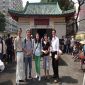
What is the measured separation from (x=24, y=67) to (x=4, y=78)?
1566 millimetres

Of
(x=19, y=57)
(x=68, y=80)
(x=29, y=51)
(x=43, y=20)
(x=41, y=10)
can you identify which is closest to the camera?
(x=19, y=57)

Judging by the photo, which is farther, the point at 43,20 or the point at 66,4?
the point at 66,4

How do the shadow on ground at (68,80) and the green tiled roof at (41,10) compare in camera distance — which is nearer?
the shadow on ground at (68,80)

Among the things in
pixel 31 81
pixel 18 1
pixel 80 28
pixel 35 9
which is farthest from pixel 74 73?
pixel 18 1

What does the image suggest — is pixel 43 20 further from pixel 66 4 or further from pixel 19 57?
pixel 19 57

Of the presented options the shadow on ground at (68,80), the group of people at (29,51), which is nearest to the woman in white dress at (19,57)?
the group of people at (29,51)

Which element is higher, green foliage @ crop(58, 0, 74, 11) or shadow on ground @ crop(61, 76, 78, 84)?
green foliage @ crop(58, 0, 74, 11)

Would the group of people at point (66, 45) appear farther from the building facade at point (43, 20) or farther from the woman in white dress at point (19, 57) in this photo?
the woman in white dress at point (19, 57)

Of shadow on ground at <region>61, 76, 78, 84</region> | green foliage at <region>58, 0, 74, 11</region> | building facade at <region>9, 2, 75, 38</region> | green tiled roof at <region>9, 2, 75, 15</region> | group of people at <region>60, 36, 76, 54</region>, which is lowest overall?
shadow on ground at <region>61, 76, 78, 84</region>

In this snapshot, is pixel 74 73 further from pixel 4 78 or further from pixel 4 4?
pixel 4 4

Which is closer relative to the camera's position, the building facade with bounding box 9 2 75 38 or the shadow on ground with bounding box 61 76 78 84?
the shadow on ground with bounding box 61 76 78 84

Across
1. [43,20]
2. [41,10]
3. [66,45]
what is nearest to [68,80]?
[66,45]

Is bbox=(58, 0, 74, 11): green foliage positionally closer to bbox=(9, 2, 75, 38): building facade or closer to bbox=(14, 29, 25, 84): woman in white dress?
bbox=(9, 2, 75, 38): building facade

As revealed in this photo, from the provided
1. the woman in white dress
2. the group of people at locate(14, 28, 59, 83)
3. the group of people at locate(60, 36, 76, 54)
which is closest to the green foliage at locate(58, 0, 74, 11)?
the group of people at locate(60, 36, 76, 54)
